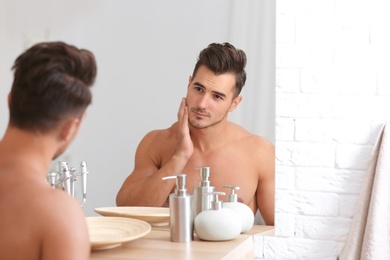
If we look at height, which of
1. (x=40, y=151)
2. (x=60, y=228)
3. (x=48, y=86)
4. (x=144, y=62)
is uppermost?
(x=144, y=62)

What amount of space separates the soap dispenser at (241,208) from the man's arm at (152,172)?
0.77ft

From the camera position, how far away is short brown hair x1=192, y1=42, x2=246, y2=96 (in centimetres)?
243

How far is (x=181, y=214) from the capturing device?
2.03 metres

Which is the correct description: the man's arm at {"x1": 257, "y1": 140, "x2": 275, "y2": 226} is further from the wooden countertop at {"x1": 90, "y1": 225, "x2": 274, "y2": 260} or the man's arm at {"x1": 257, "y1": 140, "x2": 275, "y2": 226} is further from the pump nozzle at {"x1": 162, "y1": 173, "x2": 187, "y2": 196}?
the pump nozzle at {"x1": 162, "y1": 173, "x2": 187, "y2": 196}

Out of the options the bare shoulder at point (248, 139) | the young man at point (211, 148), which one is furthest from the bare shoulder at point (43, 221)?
the bare shoulder at point (248, 139)

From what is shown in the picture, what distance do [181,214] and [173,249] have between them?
112mm

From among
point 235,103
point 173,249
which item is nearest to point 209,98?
point 235,103

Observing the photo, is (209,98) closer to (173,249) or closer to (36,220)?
(173,249)

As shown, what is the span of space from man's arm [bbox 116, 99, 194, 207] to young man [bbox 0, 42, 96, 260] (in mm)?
976

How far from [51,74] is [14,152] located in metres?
0.17

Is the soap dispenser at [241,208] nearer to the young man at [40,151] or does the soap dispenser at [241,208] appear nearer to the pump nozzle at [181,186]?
the pump nozzle at [181,186]

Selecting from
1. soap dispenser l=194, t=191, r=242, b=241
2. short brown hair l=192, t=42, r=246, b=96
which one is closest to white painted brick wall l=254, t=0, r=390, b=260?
short brown hair l=192, t=42, r=246, b=96

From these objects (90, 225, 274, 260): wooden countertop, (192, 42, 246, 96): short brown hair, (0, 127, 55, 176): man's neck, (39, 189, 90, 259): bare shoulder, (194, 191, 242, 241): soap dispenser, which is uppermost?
(192, 42, 246, 96): short brown hair

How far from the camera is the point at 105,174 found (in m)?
2.55
